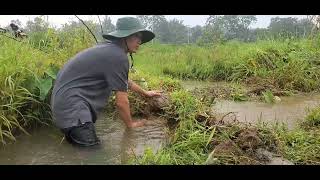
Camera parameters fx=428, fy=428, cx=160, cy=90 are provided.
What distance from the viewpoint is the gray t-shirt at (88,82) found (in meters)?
3.78

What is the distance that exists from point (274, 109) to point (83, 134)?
2494 millimetres

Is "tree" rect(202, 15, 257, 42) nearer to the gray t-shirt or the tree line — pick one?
the tree line

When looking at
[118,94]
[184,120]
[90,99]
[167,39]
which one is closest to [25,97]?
[90,99]

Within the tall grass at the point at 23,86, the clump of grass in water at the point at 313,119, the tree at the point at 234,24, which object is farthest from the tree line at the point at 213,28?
the clump of grass in water at the point at 313,119

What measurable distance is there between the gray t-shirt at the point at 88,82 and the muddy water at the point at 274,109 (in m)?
1.27

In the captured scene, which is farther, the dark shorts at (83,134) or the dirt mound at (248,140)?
the dark shorts at (83,134)

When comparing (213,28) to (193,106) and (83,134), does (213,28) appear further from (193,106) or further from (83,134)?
(83,134)

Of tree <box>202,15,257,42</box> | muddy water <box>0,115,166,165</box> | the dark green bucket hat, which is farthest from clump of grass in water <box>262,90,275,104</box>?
tree <box>202,15,257,42</box>

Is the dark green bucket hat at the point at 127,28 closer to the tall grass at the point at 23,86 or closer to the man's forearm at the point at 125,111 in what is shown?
the man's forearm at the point at 125,111

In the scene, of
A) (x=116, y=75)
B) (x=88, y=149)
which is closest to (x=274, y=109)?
(x=116, y=75)

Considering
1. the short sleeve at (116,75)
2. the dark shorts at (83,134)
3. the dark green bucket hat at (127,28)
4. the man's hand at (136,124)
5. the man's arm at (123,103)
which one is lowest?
the man's hand at (136,124)

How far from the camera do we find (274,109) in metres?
5.13

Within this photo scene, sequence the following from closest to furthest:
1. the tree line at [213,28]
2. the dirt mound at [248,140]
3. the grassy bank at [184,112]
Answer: the grassy bank at [184,112]
the dirt mound at [248,140]
the tree line at [213,28]
